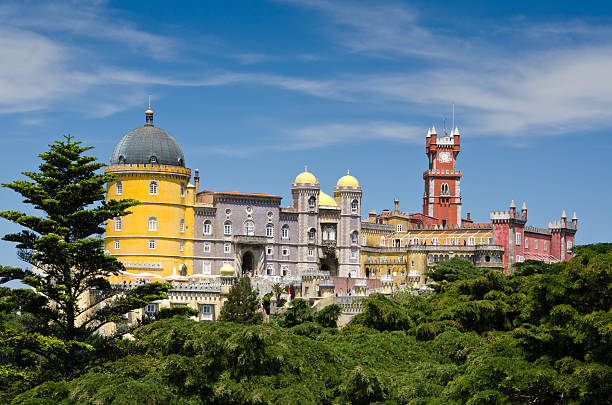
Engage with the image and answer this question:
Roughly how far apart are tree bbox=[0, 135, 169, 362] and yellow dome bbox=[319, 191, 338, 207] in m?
49.1

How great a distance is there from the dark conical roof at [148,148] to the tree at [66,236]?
35719mm

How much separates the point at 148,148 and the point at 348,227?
21901 mm

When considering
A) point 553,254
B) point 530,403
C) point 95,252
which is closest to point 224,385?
point 530,403

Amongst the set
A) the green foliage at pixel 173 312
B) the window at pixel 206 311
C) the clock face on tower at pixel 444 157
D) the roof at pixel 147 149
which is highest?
the clock face on tower at pixel 444 157

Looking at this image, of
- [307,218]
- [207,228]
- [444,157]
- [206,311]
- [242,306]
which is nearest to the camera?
[242,306]

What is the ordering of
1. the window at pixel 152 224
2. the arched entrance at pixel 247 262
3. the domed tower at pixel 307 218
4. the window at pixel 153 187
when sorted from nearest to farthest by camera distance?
the window at pixel 153 187
the window at pixel 152 224
the arched entrance at pixel 247 262
the domed tower at pixel 307 218

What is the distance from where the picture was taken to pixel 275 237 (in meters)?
82.2

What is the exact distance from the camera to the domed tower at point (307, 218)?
8350cm

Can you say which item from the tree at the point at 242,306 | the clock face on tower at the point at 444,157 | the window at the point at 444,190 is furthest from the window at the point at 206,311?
the clock face on tower at the point at 444,157

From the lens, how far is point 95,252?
37531 mm

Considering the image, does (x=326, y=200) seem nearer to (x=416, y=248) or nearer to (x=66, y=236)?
(x=416, y=248)

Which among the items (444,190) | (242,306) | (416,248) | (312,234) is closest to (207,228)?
(312,234)

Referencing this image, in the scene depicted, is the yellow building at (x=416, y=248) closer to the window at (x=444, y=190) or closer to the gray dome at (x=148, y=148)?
the window at (x=444, y=190)

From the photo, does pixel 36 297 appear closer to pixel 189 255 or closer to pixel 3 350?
pixel 3 350
